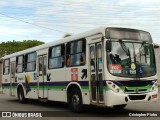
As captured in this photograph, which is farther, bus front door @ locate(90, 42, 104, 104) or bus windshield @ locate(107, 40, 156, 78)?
bus front door @ locate(90, 42, 104, 104)

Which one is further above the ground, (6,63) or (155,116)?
(6,63)

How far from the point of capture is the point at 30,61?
17.9 m

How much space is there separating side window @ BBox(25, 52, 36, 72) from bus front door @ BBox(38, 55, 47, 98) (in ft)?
2.53

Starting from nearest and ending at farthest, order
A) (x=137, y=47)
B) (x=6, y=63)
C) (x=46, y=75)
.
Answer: (x=137, y=47)
(x=46, y=75)
(x=6, y=63)

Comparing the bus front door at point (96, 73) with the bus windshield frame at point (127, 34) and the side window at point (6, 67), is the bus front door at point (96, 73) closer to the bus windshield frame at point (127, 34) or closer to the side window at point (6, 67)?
the bus windshield frame at point (127, 34)

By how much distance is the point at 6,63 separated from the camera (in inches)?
860

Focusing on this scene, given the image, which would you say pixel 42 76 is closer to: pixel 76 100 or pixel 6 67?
pixel 76 100

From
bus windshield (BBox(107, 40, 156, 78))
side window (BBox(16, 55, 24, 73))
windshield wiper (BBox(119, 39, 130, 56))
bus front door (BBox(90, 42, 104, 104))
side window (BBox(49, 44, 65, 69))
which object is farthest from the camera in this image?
side window (BBox(16, 55, 24, 73))

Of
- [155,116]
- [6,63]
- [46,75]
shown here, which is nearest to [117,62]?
[155,116]

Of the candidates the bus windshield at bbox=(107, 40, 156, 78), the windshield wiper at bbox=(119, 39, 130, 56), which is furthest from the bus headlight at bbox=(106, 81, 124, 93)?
the windshield wiper at bbox=(119, 39, 130, 56)

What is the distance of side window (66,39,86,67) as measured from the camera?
41.9 feet

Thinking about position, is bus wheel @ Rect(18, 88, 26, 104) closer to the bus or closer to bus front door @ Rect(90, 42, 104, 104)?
the bus

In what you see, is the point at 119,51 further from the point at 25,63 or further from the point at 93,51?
the point at 25,63

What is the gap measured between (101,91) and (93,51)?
152 cm
